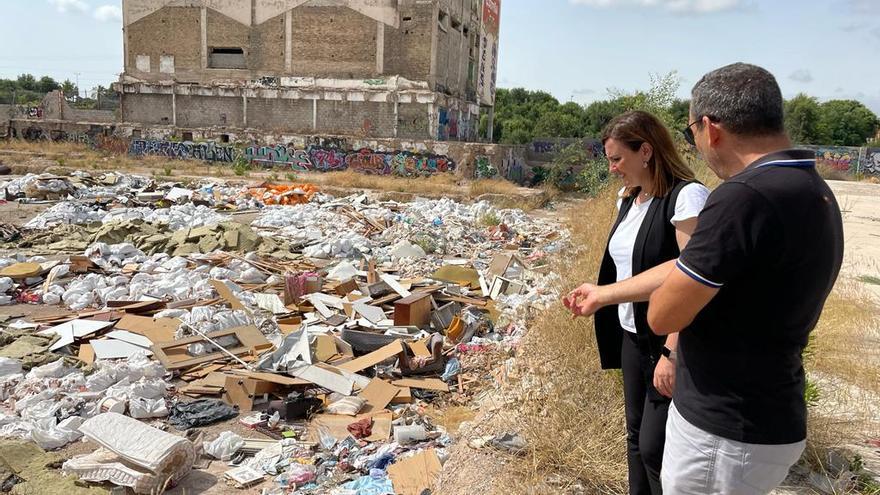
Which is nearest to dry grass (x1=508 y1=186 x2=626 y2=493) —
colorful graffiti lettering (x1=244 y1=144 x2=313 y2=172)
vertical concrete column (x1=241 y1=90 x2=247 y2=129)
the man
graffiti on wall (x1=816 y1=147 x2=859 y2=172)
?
the man

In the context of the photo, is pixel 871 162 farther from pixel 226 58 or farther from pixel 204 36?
pixel 204 36

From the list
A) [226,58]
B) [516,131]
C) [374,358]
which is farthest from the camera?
[516,131]

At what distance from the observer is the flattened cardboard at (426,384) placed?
5320 millimetres

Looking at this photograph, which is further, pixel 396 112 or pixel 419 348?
pixel 396 112

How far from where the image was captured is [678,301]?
1692 mm

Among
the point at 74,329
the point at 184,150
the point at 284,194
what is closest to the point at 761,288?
the point at 74,329

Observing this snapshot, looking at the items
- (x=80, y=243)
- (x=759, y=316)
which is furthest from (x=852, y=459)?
(x=80, y=243)

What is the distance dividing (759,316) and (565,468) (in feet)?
5.78

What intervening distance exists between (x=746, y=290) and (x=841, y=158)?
40.3 metres

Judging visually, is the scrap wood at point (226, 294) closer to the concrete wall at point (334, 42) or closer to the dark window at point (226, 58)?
the concrete wall at point (334, 42)

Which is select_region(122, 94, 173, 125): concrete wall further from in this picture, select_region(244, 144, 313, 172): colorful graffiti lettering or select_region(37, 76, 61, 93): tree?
select_region(37, 76, 61, 93): tree

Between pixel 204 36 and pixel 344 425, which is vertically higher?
pixel 204 36

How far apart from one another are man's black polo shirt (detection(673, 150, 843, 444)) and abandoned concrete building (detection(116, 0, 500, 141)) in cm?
2617

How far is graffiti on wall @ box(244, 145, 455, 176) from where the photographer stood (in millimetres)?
23609
